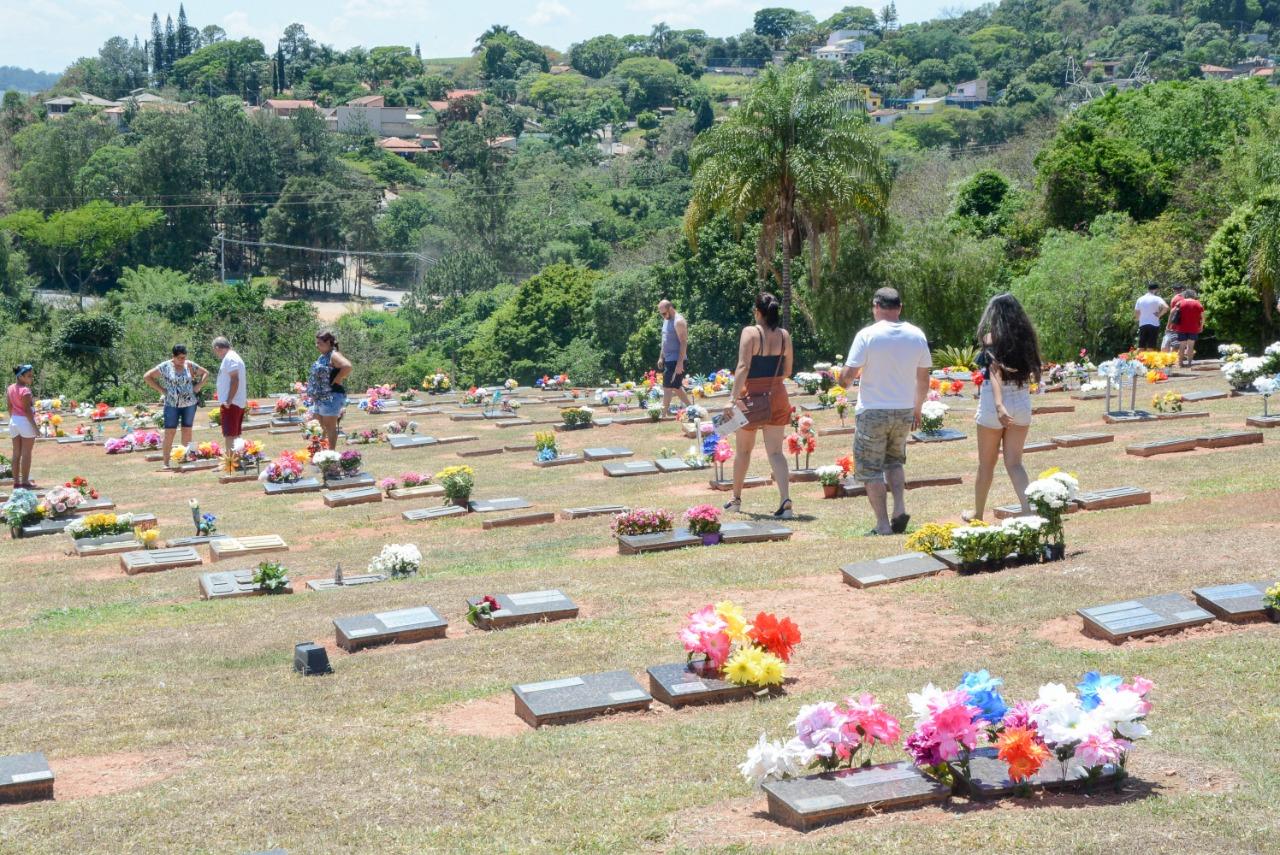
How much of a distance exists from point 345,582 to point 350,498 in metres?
4.64

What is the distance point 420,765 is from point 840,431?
12.0m

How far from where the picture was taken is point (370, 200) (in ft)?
336

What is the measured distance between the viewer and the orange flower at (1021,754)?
506 cm

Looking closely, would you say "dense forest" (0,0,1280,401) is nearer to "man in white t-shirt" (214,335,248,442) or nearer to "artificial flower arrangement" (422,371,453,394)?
"artificial flower arrangement" (422,371,453,394)

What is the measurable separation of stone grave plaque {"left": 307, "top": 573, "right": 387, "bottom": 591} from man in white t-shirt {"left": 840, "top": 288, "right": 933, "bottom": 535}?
393 cm

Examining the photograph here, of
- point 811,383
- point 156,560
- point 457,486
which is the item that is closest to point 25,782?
point 156,560

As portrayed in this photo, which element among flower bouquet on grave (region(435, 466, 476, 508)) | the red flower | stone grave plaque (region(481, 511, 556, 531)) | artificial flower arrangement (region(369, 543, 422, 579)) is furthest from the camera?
flower bouquet on grave (region(435, 466, 476, 508))

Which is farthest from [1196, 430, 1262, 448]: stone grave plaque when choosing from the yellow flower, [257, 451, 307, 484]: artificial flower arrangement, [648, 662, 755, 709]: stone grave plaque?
[257, 451, 307, 484]: artificial flower arrangement

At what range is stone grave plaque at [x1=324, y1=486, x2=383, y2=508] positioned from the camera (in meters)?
15.1

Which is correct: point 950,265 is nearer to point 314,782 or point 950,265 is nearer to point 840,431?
point 840,431

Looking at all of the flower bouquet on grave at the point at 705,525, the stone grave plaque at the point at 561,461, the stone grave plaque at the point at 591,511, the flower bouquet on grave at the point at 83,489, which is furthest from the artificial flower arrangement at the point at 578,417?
Answer: the flower bouquet on grave at the point at 705,525

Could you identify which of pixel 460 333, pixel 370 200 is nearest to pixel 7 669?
pixel 460 333

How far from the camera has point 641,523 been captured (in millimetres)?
10945

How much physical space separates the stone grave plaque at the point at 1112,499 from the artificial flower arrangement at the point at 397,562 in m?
5.48
